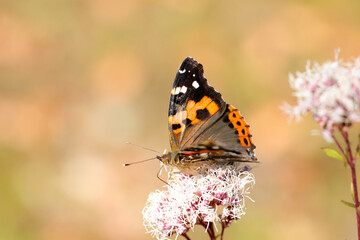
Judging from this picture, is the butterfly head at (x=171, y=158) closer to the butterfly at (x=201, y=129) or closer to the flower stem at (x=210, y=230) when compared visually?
the butterfly at (x=201, y=129)

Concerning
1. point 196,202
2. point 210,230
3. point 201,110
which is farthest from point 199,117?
point 210,230

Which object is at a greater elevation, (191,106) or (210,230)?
(191,106)

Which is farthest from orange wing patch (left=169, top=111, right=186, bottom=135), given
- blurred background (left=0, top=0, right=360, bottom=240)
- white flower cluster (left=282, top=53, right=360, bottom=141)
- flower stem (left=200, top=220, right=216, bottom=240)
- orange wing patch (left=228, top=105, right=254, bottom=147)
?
blurred background (left=0, top=0, right=360, bottom=240)

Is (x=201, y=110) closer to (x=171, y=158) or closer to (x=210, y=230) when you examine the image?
(x=171, y=158)

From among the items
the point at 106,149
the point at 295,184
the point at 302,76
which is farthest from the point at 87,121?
the point at 302,76

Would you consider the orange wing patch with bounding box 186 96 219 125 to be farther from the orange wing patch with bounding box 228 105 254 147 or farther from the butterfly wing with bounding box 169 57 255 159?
the orange wing patch with bounding box 228 105 254 147

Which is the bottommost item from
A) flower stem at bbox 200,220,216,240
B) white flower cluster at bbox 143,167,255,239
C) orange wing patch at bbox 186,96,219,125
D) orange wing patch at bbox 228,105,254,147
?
flower stem at bbox 200,220,216,240

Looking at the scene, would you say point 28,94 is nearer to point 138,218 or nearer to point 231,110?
point 138,218

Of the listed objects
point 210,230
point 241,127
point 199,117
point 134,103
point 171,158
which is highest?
point 134,103
